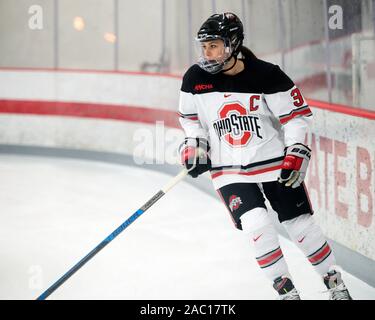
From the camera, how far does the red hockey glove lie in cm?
264

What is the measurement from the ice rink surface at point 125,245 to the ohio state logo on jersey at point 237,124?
73 centimetres

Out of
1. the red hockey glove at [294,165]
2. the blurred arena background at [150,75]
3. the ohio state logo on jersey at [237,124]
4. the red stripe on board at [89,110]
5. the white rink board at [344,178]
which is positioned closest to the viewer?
the red hockey glove at [294,165]

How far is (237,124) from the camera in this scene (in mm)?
2746

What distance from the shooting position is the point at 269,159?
2773 millimetres

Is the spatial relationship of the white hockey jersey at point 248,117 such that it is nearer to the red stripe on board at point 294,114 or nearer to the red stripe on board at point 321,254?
the red stripe on board at point 294,114

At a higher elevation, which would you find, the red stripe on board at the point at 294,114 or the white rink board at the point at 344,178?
the red stripe on board at the point at 294,114

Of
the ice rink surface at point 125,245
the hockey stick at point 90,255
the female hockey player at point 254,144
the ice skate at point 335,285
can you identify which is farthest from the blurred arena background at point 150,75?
the hockey stick at point 90,255

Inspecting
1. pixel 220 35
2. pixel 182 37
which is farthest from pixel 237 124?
pixel 182 37

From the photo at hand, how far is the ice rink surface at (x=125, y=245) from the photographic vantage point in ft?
10.7

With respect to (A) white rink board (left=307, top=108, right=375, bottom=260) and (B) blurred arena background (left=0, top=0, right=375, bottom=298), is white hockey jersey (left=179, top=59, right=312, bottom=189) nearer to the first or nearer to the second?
(A) white rink board (left=307, top=108, right=375, bottom=260)

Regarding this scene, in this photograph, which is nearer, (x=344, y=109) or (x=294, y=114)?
(x=294, y=114)

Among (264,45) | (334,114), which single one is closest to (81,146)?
(264,45)

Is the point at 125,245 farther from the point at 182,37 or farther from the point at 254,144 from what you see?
the point at 182,37

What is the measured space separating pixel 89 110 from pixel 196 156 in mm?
3949
